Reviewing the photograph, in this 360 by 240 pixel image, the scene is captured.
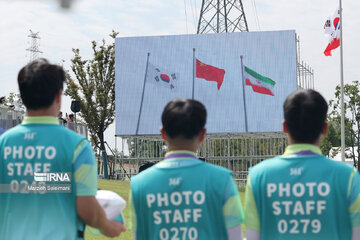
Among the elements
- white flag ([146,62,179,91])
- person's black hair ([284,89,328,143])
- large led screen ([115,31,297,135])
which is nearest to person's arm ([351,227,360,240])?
person's black hair ([284,89,328,143])

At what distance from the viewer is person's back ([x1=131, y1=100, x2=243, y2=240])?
342 cm

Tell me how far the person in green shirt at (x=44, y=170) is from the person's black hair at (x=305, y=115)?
3.42 feet

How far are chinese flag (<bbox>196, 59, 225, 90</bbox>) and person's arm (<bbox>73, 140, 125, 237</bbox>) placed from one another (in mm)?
36571

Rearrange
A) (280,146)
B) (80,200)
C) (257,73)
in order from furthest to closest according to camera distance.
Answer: (280,146) → (257,73) → (80,200)

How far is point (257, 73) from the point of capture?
39781mm

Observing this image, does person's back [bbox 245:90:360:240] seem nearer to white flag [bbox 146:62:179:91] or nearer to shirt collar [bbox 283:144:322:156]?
shirt collar [bbox 283:144:322:156]

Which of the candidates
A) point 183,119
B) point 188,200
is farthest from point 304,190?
point 183,119

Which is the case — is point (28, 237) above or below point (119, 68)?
below

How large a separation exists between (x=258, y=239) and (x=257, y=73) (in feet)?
120

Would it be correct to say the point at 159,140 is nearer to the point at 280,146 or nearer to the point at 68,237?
the point at 280,146

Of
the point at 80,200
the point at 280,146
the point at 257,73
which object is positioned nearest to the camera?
the point at 80,200

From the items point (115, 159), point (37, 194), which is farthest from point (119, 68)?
point (37, 194)

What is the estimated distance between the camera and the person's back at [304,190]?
345 centimetres

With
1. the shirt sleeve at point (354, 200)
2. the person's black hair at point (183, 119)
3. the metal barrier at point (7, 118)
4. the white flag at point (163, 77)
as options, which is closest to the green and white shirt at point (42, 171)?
the person's black hair at point (183, 119)
